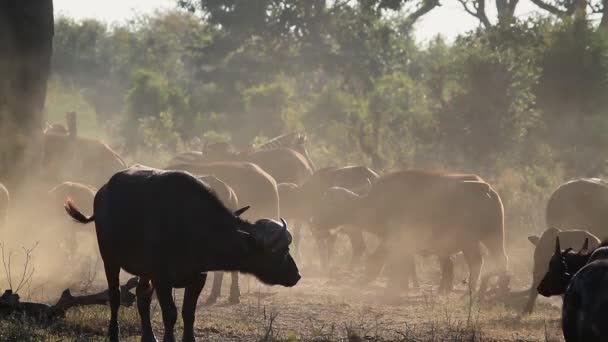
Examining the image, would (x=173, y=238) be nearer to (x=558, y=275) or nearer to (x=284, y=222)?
(x=284, y=222)

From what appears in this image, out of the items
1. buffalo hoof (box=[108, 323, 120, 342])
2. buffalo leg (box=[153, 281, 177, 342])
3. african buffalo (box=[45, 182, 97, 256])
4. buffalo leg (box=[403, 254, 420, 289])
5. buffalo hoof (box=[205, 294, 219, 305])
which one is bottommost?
buffalo hoof (box=[108, 323, 120, 342])

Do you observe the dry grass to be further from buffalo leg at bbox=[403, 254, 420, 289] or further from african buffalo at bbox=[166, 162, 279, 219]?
african buffalo at bbox=[166, 162, 279, 219]

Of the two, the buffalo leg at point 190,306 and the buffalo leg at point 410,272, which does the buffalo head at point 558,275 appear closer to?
the buffalo leg at point 190,306

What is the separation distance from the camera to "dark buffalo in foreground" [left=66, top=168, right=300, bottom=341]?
9.14m

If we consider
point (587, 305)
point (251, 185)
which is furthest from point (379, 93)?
point (587, 305)

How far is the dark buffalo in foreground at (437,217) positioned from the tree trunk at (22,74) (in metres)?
6.00

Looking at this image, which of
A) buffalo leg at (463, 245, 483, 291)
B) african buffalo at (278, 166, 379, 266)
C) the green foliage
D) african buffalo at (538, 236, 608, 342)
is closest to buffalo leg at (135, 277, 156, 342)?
african buffalo at (538, 236, 608, 342)

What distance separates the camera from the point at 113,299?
31.5 ft

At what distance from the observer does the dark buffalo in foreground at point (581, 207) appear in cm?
1641

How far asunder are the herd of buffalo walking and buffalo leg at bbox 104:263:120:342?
1 centimetres

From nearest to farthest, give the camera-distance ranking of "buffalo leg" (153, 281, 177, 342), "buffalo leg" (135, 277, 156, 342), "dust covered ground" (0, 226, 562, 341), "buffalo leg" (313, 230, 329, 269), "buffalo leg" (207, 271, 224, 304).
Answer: "buffalo leg" (153, 281, 177, 342) → "buffalo leg" (135, 277, 156, 342) → "dust covered ground" (0, 226, 562, 341) → "buffalo leg" (207, 271, 224, 304) → "buffalo leg" (313, 230, 329, 269)

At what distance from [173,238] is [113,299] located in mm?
950

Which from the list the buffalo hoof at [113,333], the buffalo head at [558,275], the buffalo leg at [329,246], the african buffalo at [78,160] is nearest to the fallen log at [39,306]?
the buffalo hoof at [113,333]

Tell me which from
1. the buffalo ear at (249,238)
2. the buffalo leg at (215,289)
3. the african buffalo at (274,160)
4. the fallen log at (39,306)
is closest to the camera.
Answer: the buffalo ear at (249,238)
